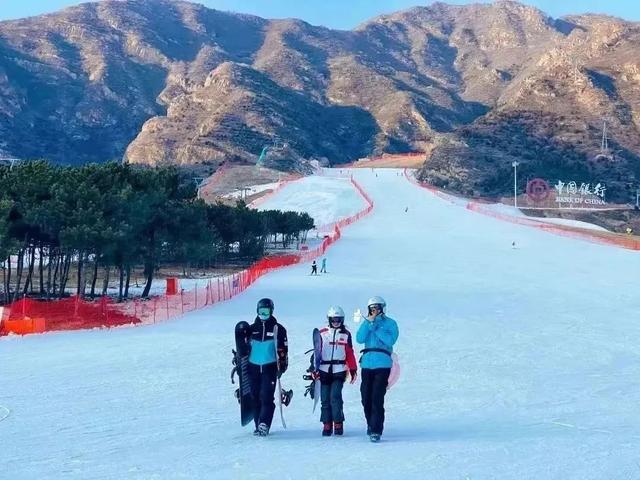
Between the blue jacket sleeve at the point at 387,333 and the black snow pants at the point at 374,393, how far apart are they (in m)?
0.33

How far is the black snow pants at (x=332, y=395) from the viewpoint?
9.74 m

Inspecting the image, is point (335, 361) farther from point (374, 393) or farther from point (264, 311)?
point (264, 311)

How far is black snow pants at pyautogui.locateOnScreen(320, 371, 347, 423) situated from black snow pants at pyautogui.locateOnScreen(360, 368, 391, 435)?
0.30 meters

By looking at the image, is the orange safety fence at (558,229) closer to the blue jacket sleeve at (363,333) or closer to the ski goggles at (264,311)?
the blue jacket sleeve at (363,333)

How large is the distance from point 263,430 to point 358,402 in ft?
9.97

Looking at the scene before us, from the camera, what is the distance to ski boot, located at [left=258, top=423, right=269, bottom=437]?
992 cm

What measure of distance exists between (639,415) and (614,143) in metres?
119

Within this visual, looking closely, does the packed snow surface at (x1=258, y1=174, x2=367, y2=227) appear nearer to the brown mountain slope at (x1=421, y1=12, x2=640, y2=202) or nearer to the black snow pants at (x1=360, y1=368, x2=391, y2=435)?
the brown mountain slope at (x1=421, y1=12, x2=640, y2=202)

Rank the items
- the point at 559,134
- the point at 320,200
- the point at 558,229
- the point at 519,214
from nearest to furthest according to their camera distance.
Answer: the point at 558,229
the point at 519,214
the point at 320,200
the point at 559,134

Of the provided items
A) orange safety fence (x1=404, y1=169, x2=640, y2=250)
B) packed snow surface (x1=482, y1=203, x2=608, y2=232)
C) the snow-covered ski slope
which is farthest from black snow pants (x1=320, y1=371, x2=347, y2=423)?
packed snow surface (x1=482, y1=203, x2=608, y2=232)

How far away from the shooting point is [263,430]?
992 cm

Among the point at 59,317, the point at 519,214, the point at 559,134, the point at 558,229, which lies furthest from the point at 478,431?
the point at 559,134

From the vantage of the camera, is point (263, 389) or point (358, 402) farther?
point (358, 402)

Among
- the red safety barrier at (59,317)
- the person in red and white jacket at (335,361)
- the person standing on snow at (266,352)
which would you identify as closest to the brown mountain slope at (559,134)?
the red safety barrier at (59,317)
